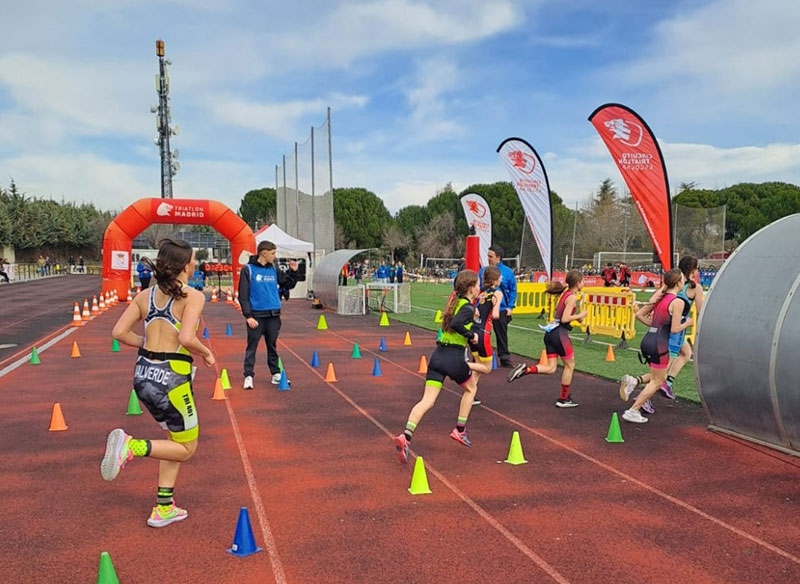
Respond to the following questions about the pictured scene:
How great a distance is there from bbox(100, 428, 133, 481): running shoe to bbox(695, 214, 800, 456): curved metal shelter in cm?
520

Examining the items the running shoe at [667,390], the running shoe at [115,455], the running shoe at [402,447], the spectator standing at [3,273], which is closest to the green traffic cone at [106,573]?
the running shoe at [115,455]

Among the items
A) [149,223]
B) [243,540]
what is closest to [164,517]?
[243,540]

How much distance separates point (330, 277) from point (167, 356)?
18402mm

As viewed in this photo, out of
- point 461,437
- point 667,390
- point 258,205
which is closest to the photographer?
point 461,437

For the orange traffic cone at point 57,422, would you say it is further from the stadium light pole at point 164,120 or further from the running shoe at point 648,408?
the stadium light pole at point 164,120

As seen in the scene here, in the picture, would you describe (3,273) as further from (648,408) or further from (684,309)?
(684,309)

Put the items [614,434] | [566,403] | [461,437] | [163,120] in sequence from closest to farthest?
[461,437], [614,434], [566,403], [163,120]

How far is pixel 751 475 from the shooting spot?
5.39m

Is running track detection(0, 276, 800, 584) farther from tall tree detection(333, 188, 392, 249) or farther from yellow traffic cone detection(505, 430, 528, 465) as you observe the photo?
tall tree detection(333, 188, 392, 249)

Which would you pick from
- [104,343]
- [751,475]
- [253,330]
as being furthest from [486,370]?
[104,343]

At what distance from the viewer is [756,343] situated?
19.1ft

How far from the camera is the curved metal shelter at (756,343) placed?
18.2 feet

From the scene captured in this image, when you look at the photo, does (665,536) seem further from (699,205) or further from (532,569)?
(699,205)

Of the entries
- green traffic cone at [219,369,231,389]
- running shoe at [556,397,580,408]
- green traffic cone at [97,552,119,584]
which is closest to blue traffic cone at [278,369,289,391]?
green traffic cone at [219,369,231,389]
